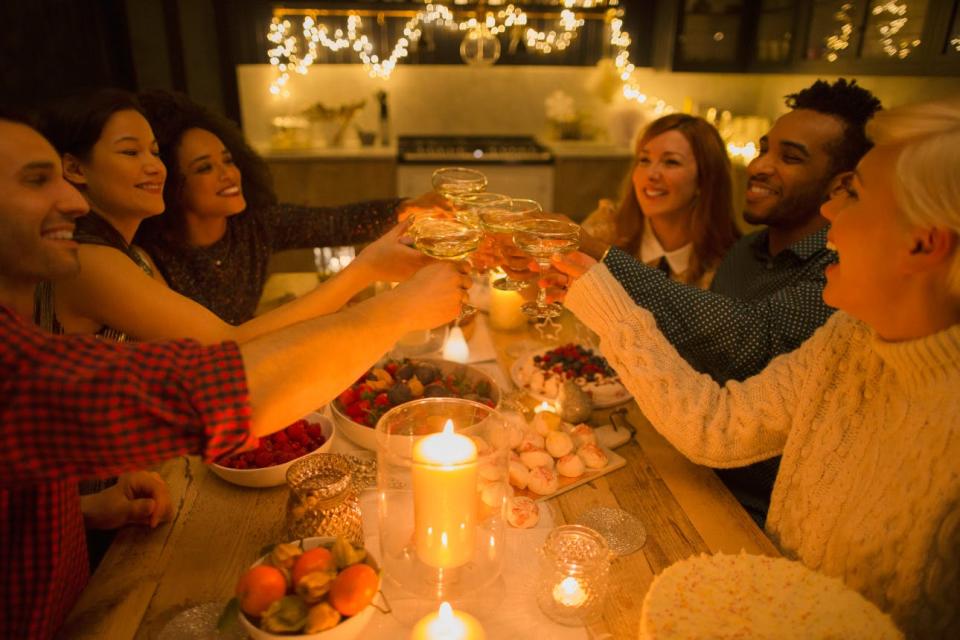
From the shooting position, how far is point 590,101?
204 inches

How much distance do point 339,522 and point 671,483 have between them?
659mm

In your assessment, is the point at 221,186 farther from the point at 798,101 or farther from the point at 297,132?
the point at 297,132

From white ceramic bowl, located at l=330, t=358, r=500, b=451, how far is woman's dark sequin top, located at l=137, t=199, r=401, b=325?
87 cm

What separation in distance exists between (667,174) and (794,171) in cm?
60

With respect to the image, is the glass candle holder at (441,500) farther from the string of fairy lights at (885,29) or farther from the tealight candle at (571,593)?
the string of fairy lights at (885,29)

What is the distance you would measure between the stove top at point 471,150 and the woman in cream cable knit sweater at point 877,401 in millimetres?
3477

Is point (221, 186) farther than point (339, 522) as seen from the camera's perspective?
Yes

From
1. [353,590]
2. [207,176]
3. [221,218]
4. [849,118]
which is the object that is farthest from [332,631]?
[849,118]

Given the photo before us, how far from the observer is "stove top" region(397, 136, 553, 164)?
179 inches

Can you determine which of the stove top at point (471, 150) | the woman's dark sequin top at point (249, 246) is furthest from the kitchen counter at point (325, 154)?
the woman's dark sequin top at point (249, 246)

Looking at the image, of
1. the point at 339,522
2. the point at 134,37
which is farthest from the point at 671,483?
the point at 134,37

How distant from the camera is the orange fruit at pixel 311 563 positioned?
845 millimetres

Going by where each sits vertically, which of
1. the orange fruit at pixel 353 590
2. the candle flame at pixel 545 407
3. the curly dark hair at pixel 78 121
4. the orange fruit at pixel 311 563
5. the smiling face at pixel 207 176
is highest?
the curly dark hair at pixel 78 121

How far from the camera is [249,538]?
3.75 feet
